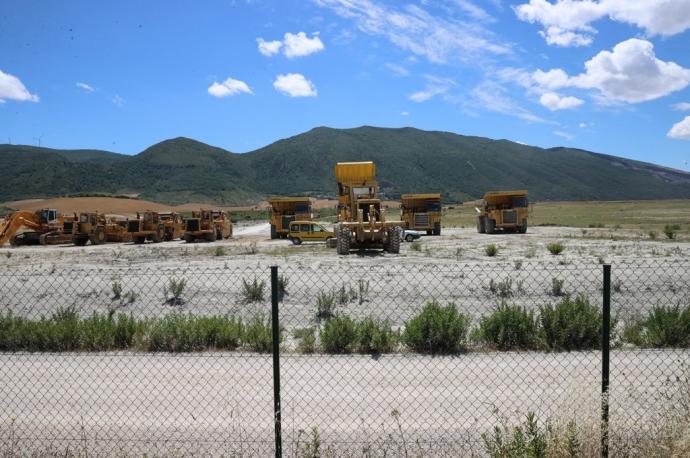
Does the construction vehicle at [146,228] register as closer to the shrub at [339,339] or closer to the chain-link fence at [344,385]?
the chain-link fence at [344,385]

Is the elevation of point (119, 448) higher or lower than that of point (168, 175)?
lower

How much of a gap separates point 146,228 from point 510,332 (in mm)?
35821

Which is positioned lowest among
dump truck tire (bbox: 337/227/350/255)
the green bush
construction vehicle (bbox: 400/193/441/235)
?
the green bush

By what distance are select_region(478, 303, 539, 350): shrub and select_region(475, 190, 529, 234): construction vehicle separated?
107 feet

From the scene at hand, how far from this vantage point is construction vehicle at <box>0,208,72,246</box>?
39062 mm

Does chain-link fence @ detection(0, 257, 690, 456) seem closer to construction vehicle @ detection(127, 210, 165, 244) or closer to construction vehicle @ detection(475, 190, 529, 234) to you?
construction vehicle @ detection(475, 190, 529, 234)

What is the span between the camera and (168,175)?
7382 inches

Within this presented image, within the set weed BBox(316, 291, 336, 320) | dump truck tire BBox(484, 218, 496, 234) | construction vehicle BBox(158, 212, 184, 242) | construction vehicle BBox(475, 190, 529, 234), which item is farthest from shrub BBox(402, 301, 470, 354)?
construction vehicle BBox(158, 212, 184, 242)

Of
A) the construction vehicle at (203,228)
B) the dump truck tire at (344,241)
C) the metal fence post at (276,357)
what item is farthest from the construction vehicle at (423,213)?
the metal fence post at (276,357)

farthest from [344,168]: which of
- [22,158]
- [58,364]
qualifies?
[22,158]

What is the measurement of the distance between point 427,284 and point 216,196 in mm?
157132

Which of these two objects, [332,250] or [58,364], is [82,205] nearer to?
[332,250]

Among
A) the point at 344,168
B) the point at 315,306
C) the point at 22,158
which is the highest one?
the point at 22,158

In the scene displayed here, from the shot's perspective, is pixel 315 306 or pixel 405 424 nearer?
pixel 405 424
